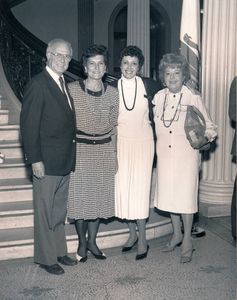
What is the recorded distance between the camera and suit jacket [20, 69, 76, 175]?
129 inches

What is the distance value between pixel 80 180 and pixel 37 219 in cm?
50

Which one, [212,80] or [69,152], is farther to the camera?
[212,80]

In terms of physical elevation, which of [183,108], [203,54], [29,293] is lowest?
[29,293]

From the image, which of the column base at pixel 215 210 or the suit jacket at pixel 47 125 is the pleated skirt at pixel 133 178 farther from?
the column base at pixel 215 210

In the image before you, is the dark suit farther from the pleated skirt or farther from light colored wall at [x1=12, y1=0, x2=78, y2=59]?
light colored wall at [x1=12, y1=0, x2=78, y2=59]

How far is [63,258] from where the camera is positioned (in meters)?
3.75

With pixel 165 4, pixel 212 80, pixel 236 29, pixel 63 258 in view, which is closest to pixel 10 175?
pixel 63 258

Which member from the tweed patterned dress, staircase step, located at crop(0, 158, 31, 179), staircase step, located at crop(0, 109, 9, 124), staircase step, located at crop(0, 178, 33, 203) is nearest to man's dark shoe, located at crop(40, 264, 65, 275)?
the tweed patterned dress

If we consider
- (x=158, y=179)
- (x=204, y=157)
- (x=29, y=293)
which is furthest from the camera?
(x=204, y=157)

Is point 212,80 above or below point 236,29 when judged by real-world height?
below

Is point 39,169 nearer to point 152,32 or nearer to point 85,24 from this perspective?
point 85,24

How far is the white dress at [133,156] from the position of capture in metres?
3.77

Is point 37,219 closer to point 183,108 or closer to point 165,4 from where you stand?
point 183,108

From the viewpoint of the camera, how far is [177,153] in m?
3.83
